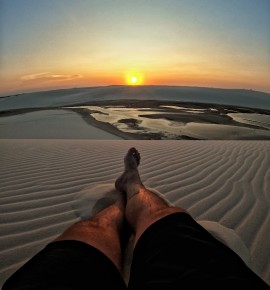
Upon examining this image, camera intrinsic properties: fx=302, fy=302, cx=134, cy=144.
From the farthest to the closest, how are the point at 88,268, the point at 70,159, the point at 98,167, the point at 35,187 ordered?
the point at 70,159 → the point at 98,167 → the point at 35,187 → the point at 88,268

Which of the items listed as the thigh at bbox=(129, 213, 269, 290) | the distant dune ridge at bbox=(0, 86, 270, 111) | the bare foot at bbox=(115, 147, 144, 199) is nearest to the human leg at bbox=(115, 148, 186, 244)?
the bare foot at bbox=(115, 147, 144, 199)

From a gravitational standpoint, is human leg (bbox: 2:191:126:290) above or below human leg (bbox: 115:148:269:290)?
below

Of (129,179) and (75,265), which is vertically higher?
(75,265)

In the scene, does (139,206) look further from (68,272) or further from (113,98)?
(113,98)

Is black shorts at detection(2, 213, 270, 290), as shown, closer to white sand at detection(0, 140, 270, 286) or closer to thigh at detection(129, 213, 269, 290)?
thigh at detection(129, 213, 269, 290)

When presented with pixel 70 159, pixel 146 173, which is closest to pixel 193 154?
pixel 146 173

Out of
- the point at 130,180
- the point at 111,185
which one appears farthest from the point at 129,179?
the point at 111,185

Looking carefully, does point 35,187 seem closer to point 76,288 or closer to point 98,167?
point 98,167
